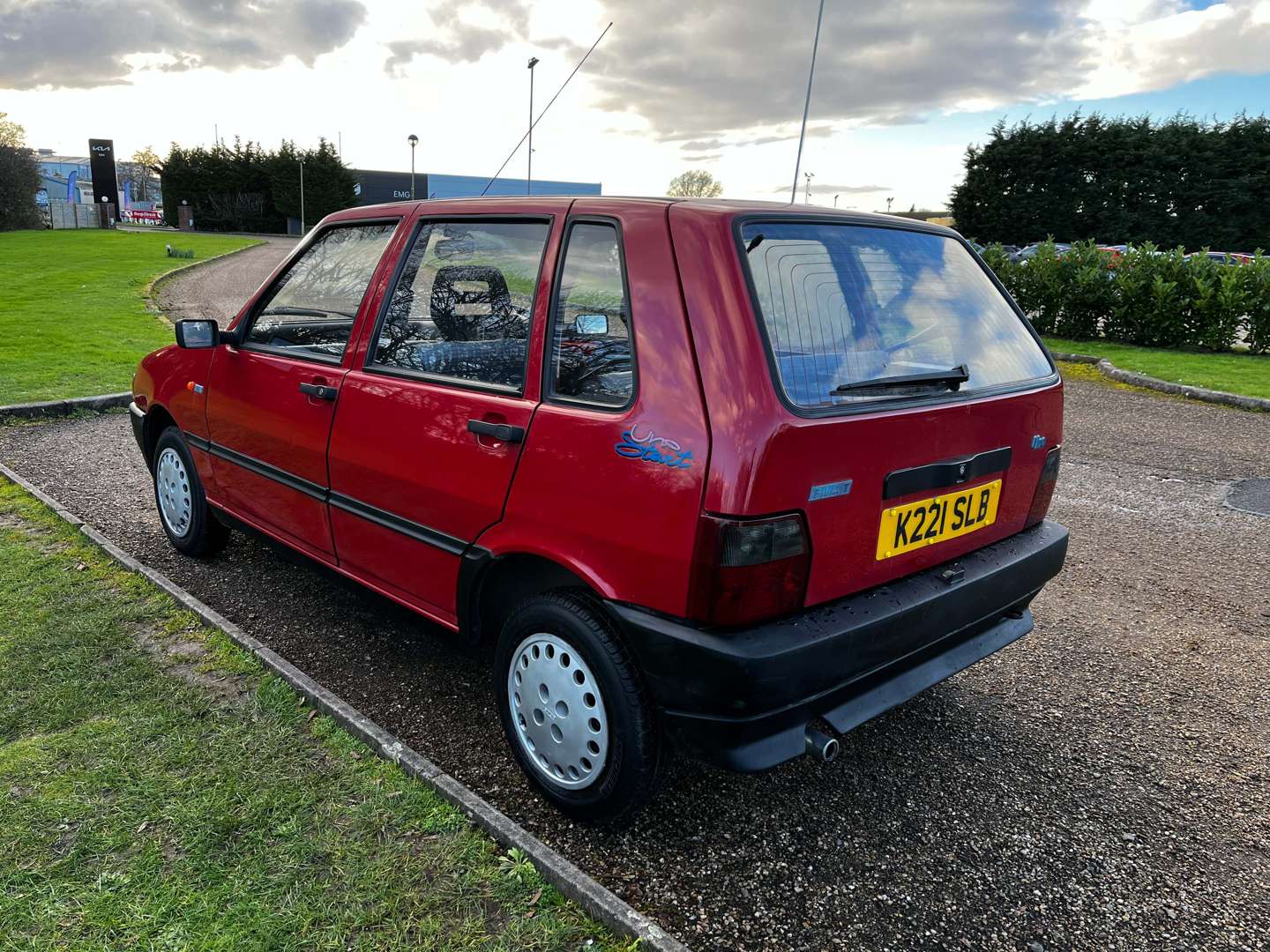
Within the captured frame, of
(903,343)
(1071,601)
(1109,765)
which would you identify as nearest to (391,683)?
(903,343)

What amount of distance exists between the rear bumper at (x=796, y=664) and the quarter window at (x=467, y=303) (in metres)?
0.93

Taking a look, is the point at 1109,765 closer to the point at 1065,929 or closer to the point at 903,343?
the point at 1065,929

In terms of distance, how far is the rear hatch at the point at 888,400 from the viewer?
6.94ft

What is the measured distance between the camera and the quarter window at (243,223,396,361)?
10.5 feet

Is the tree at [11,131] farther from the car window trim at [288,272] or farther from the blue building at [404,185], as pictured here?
the car window trim at [288,272]

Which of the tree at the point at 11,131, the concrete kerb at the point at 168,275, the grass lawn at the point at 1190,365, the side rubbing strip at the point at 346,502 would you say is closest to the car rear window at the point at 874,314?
the side rubbing strip at the point at 346,502

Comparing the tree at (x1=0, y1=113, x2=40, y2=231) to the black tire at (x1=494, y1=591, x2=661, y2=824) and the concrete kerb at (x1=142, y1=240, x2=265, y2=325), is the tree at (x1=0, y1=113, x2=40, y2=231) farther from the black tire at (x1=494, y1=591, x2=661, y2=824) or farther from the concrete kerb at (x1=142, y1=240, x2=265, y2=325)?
the black tire at (x1=494, y1=591, x2=661, y2=824)

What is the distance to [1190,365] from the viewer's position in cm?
1106

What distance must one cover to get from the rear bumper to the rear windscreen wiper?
56cm

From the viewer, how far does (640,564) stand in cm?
212

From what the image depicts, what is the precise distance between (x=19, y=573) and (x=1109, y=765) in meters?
4.69

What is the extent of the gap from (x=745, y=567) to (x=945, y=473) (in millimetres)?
789

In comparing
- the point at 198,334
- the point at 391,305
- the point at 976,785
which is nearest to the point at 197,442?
the point at 198,334

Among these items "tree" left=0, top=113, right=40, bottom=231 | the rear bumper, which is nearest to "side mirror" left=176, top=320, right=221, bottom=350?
the rear bumper
